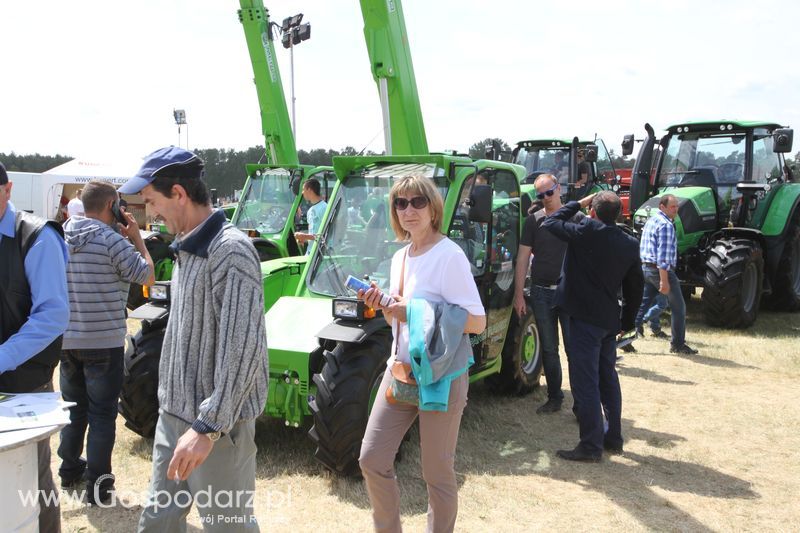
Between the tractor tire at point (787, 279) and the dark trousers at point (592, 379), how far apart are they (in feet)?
19.7

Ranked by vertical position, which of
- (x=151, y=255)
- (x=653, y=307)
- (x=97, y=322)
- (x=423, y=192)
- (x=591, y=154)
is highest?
(x=591, y=154)

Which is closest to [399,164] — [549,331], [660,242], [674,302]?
[549,331]

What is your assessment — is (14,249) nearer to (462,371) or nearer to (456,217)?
(462,371)

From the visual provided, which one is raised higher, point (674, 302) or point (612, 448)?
point (674, 302)

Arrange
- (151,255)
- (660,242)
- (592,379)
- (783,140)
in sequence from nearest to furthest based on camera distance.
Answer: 1. (592,379)
2. (660,242)
3. (783,140)
4. (151,255)

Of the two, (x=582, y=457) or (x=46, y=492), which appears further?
(x=582, y=457)

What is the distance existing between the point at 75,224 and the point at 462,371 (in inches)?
92.4

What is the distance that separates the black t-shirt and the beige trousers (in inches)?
108

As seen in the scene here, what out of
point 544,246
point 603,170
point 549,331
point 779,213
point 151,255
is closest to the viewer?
point 544,246

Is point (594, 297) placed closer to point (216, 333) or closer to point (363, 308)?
point (363, 308)

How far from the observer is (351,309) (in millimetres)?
4090

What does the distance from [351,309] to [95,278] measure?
145cm

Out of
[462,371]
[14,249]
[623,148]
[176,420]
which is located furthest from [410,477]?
[623,148]

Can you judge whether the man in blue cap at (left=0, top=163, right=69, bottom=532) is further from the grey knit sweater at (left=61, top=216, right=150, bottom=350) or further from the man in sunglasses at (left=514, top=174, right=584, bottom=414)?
the man in sunglasses at (left=514, top=174, right=584, bottom=414)
